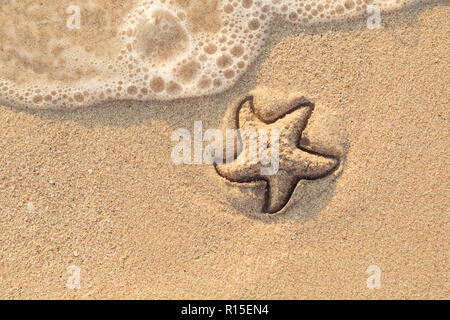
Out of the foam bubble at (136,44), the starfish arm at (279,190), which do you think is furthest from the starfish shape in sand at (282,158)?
the foam bubble at (136,44)

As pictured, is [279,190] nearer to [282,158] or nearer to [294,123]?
[282,158]

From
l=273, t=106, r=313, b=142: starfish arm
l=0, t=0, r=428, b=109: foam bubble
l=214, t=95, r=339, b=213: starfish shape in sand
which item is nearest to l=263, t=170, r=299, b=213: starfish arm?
l=214, t=95, r=339, b=213: starfish shape in sand

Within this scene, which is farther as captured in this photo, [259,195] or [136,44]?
[136,44]

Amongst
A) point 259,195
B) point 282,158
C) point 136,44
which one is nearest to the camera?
point 282,158

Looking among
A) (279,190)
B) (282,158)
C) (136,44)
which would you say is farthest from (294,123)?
(136,44)

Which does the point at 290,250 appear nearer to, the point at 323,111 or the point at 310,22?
the point at 323,111

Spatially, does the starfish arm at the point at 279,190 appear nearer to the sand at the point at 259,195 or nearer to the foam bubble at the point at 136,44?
the sand at the point at 259,195

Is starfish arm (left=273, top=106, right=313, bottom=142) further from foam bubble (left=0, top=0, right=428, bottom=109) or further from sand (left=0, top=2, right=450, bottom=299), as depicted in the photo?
foam bubble (left=0, top=0, right=428, bottom=109)
